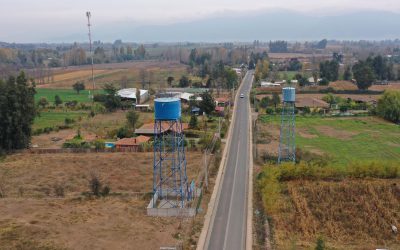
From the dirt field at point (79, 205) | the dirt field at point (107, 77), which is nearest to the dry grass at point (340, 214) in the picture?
the dirt field at point (79, 205)

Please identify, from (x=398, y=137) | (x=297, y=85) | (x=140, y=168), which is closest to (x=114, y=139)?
(x=140, y=168)

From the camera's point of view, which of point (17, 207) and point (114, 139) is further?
point (114, 139)

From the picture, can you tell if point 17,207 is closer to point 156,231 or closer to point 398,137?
point 156,231

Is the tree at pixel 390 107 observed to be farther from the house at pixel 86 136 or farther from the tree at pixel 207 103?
the house at pixel 86 136

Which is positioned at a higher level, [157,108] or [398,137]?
[157,108]

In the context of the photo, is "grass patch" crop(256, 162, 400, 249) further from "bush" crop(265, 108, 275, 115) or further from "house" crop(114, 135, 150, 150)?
"bush" crop(265, 108, 275, 115)

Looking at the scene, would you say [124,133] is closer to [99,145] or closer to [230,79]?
[99,145]

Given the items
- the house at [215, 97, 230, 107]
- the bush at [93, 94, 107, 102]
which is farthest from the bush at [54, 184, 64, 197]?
the house at [215, 97, 230, 107]

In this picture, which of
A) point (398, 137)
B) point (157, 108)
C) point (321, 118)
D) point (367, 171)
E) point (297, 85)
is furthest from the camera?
point (297, 85)
